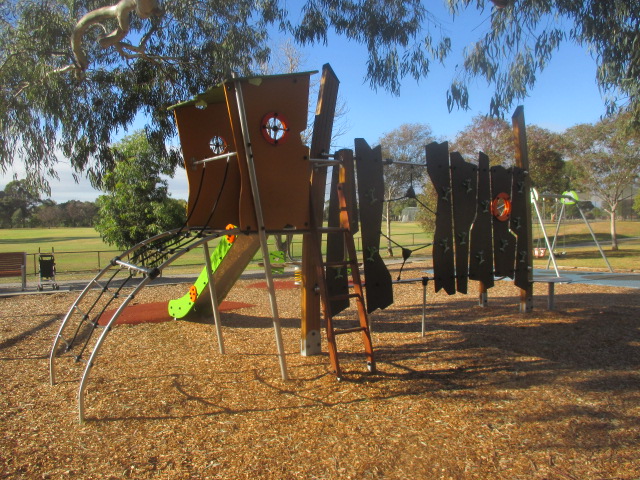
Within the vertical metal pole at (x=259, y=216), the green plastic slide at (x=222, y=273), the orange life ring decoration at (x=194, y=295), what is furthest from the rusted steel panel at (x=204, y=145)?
the orange life ring decoration at (x=194, y=295)

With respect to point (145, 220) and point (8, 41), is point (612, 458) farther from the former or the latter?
point (145, 220)

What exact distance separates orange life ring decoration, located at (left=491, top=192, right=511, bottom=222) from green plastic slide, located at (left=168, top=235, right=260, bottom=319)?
3.50m

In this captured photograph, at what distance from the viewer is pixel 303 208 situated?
5500 mm

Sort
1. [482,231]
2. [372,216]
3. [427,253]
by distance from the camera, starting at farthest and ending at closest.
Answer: [427,253]
[482,231]
[372,216]

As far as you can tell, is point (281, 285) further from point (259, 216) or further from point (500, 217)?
point (259, 216)

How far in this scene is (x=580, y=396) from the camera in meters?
4.76

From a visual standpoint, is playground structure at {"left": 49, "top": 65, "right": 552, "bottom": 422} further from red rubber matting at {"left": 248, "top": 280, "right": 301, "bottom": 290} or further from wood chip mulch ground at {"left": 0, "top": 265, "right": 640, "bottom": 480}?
red rubber matting at {"left": 248, "top": 280, "right": 301, "bottom": 290}

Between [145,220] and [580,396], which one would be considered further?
[145,220]

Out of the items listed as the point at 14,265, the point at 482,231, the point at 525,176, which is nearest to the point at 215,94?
the point at 482,231

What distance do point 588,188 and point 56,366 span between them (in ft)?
95.0

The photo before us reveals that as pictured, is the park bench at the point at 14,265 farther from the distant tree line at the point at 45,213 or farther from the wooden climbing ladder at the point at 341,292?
the distant tree line at the point at 45,213

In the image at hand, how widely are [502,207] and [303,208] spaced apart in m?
3.65

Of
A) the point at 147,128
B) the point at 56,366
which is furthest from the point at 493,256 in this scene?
the point at 147,128

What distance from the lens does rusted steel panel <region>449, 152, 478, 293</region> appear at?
6.95 meters
